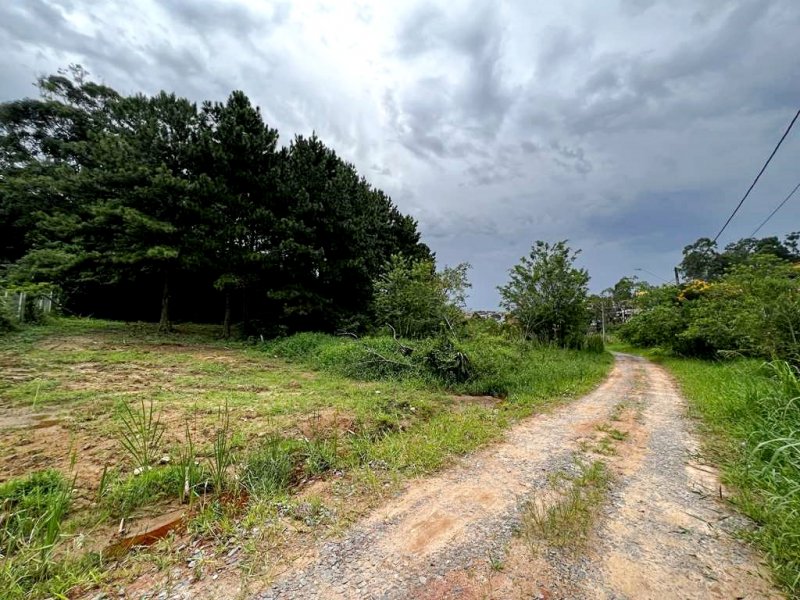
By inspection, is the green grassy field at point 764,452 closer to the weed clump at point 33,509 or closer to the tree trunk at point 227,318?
the weed clump at point 33,509

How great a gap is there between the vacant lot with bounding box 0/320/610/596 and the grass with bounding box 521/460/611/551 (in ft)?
3.56

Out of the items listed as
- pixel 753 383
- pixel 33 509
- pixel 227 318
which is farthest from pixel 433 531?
pixel 227 318

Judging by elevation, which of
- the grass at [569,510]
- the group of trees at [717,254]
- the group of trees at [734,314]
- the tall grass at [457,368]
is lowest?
the grass at [569,510]

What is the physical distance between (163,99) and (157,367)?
1041 centimetres

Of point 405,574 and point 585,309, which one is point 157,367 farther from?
point 585,309

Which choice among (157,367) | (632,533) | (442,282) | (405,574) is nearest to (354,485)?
(405,574)

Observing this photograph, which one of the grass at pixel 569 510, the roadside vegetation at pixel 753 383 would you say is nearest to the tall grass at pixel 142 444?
the grass at pixel 569 510

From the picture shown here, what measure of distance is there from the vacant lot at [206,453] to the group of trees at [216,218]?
5408 millimetres

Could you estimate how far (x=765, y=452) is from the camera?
327 cm

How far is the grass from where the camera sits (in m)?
2.14

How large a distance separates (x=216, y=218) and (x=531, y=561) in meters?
12.2

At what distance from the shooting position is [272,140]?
1217 cm

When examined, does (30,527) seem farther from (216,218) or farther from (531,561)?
(216,218)

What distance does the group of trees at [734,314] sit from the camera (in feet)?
22.3
